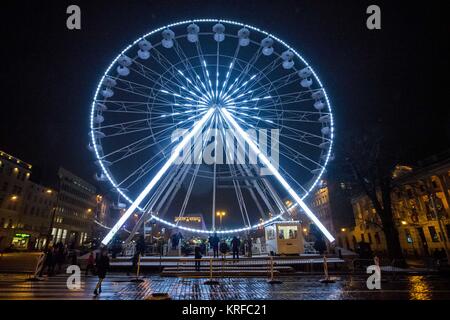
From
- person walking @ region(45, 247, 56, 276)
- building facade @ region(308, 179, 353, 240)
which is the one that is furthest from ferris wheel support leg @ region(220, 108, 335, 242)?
building facade @ region(308, 179, 353, 240)

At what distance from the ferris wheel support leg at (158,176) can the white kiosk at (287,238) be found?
1008cm

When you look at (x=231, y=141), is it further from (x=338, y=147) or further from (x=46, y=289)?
(x=46, y=289)

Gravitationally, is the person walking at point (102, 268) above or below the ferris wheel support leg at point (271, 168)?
below

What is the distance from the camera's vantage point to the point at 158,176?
63.3ft

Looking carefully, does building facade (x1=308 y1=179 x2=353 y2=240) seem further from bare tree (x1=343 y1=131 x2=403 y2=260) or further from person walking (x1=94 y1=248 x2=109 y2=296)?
person walking (x1=94 y1=248 x2=109 y2=296)

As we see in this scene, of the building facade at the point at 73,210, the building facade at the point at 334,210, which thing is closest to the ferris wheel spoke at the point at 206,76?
the building facade at the point at 334,210

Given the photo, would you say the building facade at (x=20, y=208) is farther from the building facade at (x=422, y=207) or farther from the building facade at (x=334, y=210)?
the building facade at (x=334, y=210)

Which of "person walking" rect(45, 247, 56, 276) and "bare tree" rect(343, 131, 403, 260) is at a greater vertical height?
"bare tree" rect(343, 131, 403, 260)

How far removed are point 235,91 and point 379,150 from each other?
569 inches

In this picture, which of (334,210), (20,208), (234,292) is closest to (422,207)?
(334,210)

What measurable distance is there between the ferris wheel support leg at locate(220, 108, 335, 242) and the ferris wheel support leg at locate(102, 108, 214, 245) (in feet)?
5.78

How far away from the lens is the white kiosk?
2297cm

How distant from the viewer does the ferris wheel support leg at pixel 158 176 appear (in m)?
17.9
